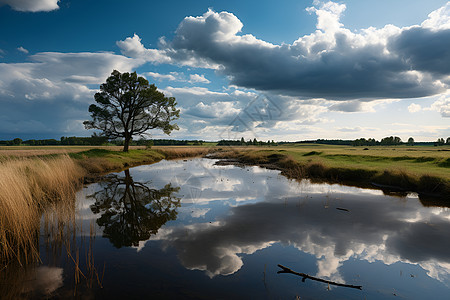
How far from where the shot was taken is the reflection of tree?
877 cm

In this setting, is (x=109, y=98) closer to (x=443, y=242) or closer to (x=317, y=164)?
(x=317, y=164)

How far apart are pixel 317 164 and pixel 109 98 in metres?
36.4

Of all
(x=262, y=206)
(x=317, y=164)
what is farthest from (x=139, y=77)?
(x=262, y=206)

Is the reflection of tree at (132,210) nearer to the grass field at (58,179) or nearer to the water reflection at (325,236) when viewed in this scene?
the water reflection at (325,236)

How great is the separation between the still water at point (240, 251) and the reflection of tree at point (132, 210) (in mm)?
51

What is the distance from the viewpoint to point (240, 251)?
7.59m

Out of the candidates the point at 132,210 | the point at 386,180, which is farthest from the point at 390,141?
the point at 132,210

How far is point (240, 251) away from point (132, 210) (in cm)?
698

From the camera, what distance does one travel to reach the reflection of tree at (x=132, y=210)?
28.8 feet

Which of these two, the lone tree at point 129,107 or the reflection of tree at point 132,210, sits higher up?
the lone tree at point 129,107

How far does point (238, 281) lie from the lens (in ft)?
19.3

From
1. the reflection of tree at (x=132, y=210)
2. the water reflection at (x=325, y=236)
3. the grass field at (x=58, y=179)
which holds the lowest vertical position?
the water reflection at (x=325, y=236)

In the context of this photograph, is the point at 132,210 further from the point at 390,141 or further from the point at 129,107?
the point at 390,141

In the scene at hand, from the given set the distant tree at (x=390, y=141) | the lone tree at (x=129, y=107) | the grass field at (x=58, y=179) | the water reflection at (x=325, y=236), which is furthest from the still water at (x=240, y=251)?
the distant tree at (x=390, y=141)
